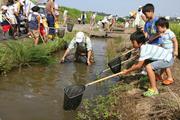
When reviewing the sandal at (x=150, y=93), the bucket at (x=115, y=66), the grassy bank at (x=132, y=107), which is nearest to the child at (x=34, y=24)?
the bucket at (x=115, y=66)

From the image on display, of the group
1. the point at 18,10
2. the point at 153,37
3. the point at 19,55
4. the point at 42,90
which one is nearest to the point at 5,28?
the point at 18,10

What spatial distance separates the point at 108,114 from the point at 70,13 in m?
44.4

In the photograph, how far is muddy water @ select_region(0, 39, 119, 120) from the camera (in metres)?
6.91

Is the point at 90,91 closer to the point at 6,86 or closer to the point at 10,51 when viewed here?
the point at 6,86

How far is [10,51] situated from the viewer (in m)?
10.3

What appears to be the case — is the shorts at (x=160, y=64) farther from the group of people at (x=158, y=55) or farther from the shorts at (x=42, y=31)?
the shorts at (x=42, y=31)

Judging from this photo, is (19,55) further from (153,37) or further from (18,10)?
(18,10)

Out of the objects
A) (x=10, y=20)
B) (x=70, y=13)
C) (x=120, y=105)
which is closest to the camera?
(x=120, y=105)

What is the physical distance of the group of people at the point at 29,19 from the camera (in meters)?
13.5

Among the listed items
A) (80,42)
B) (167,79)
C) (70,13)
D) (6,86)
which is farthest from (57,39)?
(70,13)

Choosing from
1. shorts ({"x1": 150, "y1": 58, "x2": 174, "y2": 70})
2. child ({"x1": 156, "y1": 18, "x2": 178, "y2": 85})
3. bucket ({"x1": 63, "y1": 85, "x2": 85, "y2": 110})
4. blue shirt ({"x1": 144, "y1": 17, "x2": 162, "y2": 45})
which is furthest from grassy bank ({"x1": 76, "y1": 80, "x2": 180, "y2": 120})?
blue shirt ({"x1": 144, "y1": 17, "x2": 162, "y2": 45})

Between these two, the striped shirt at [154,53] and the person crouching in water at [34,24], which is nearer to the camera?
the striped shirt at [154,53]

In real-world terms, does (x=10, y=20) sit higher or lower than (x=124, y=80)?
higher

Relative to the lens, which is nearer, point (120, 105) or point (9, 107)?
point (120, 105)
